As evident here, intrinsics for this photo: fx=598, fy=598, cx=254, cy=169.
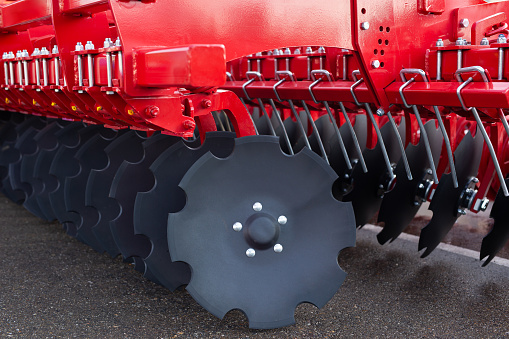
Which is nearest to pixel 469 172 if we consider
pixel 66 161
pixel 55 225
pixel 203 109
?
pixel 203 109

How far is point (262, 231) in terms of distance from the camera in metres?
2.10

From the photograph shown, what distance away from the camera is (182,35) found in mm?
2064

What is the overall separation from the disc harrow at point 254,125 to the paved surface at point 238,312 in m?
0.15

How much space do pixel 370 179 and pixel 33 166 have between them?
225 centimetres

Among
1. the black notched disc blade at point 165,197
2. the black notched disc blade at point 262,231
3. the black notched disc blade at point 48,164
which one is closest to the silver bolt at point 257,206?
the black notched disc blade at point 262,231

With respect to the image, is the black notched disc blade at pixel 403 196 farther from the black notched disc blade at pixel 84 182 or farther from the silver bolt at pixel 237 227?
the black notched disc blade at pixel 84 182

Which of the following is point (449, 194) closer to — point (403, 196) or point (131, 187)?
point (403, 196)

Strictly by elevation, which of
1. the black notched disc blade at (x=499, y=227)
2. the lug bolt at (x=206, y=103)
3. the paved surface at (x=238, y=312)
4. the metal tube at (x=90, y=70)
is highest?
the metal tube at (x=90, y=70)

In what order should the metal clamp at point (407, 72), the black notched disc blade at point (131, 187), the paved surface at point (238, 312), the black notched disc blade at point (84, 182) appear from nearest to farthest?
the paved surface at point (238, 312)
the metal clamp at point (407, 72)
the black notched disc blade at point (131, 187)
the black notched disc blade at point (84, 182)

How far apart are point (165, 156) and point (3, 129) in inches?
108

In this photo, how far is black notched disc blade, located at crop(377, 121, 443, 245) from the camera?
112 inches

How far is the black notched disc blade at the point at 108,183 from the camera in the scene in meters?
2.86

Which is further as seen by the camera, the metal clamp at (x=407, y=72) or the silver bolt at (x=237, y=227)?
the metal clamp at (x=407, y=72)

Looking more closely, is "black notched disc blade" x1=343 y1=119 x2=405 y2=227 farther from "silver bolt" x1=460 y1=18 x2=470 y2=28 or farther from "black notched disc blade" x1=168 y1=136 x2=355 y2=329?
"black notched disc blade" x1=168 y1=136 x2=355 y2=329
